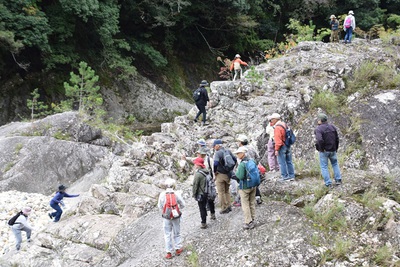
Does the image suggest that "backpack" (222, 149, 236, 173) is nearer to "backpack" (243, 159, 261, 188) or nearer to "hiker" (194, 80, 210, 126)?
"backpack" (243, 159, 261, 188)

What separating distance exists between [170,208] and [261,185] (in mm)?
2644

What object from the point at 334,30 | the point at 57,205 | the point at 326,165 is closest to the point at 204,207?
the point at 326,165

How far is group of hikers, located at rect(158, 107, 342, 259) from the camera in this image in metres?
6.82

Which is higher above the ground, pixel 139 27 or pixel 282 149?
pixel 139 27

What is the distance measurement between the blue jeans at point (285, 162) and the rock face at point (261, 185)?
0.27 m

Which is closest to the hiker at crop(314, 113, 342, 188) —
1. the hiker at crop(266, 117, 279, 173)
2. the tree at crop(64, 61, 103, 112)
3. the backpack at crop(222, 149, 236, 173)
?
the hiker at crop(266, 117, 279, 173)

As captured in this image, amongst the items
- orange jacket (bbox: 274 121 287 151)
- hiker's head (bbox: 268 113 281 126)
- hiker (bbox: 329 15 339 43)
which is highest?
hiker (bbox: 329 15 339 43)

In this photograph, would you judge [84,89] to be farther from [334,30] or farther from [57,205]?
[334,30]

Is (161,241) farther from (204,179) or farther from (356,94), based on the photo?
(356,94)

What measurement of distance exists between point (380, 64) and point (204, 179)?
29.5ft

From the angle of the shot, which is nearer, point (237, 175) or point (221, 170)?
point (237, 175)

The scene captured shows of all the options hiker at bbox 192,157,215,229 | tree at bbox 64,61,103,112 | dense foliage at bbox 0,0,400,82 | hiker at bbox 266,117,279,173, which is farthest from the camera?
dense foliage at bbox 0,0,400,82

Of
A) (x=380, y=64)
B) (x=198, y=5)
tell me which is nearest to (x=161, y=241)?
(x=380, y=64)

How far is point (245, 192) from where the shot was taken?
6809mm
